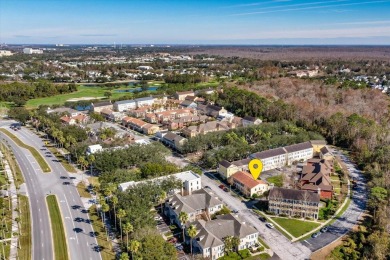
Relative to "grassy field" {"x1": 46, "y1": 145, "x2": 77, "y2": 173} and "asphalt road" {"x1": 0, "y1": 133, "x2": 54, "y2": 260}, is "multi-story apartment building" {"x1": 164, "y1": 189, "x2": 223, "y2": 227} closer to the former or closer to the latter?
"asphalt road" {"x1": 0, "y1": 133, "x2": 54, "y2": 260}

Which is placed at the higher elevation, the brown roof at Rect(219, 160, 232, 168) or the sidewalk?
the brown roof at Rect(219, 160, 232, 168)

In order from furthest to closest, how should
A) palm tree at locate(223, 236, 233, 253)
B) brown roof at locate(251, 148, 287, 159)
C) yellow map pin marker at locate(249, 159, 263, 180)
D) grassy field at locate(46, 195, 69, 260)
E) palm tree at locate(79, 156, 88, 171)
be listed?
brown roof at locate(251, 148, 287, 159), palm tree at locate(79, 156, 88, 171), yellow map pin marker at locate(249, 159, 263, 180), grassy field at locate(46, 195, 69, 260), palm tree at locate(223, 236, 233, 253)

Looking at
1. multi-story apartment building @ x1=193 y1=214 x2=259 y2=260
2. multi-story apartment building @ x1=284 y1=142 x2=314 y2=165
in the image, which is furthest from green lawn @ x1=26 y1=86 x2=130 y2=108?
multi-story apartment building @ x1=193 y1=214 x2=259 y2=260

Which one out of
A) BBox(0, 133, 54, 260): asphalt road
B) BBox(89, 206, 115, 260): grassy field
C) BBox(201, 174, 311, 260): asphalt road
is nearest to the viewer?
BBox(89, 206, 115, 260): grassy field

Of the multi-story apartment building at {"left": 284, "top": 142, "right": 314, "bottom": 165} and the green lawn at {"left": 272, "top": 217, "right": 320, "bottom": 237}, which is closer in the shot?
the green lawn at {"left": 272, "top": 217, "right": 320, "bottom": 237}

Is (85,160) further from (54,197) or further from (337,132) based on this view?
(337,132)

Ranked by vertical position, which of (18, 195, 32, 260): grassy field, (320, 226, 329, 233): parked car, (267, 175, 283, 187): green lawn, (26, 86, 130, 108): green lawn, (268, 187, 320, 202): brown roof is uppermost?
(26, 86, 130, 108): green lawn
